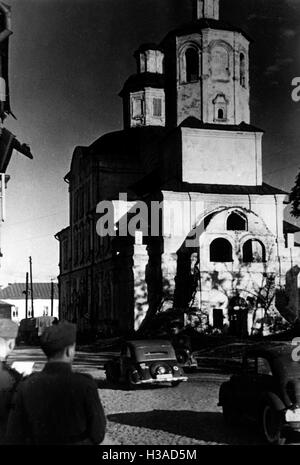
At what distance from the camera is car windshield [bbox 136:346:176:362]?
1450cm

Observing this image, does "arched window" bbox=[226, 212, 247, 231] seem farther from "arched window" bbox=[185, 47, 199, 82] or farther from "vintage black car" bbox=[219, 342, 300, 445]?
"vintage black car" bbox=[219, 342, 300, 445]

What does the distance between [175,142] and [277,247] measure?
840 centimetres

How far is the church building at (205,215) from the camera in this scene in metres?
32.1

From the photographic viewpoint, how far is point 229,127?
34.9 m

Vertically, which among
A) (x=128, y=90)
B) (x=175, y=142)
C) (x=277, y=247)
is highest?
(x=128, y=90)

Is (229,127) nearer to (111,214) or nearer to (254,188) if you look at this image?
(254,188)

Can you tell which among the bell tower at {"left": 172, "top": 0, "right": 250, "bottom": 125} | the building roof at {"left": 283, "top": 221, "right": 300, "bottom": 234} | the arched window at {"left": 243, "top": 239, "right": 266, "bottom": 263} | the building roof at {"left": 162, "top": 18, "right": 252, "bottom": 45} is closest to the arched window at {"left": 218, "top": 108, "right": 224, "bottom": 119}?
the bell tower at {"left": 172, "top": 0, "right": 250, "bottom": 125}

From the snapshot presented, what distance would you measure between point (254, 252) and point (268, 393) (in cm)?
2651

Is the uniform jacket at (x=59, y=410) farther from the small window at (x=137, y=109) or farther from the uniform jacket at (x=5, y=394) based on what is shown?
the small window at (x=137, y=109)

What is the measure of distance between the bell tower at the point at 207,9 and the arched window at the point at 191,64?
190cm

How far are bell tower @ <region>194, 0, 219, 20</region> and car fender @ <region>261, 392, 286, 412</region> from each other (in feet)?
91.6

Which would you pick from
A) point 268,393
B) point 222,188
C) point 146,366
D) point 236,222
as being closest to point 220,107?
point 222,188

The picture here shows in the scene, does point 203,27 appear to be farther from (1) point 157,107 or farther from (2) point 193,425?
(2) point 193,425
